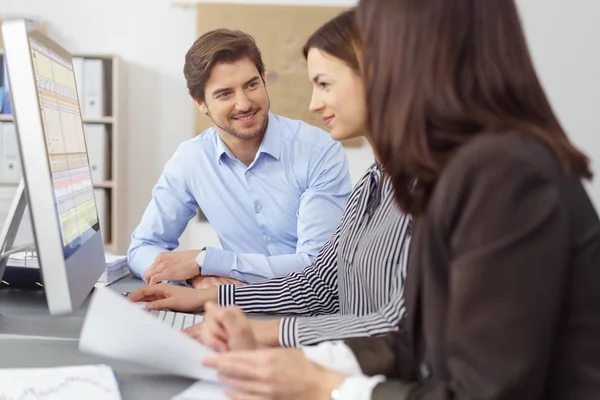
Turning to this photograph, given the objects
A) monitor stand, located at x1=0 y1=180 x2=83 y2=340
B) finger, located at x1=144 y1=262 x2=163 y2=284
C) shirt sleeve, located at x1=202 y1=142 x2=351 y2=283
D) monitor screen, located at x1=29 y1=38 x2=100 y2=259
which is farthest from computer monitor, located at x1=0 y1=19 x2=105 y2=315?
shirt sleeve, located at x1=202 y1=142 x2=351 y2=283

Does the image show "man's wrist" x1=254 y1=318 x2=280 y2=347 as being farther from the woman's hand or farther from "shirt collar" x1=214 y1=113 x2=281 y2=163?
"shirt collar" x1=214 y1=113 x2=281 y2=163

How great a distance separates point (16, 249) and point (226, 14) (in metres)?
2.57

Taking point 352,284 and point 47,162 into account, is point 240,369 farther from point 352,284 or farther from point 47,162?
point 352,284

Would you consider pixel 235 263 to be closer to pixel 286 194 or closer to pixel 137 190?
pixel 286 194

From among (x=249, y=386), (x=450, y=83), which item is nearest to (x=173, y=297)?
(x=249, y=386)

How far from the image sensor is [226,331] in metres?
0.90

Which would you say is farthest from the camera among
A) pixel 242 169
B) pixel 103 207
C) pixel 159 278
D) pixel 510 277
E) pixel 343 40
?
pixel 103 207

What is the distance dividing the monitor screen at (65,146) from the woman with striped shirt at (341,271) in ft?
0.76

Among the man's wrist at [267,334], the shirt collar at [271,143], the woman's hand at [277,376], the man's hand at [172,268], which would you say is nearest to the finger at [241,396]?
the woman's hand at [277,376]

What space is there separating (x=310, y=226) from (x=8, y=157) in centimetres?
211

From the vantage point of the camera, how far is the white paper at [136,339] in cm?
75

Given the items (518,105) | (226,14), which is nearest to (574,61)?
(226,14)

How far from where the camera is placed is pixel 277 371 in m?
0.73

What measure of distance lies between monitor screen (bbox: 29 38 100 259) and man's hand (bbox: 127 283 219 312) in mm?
159
